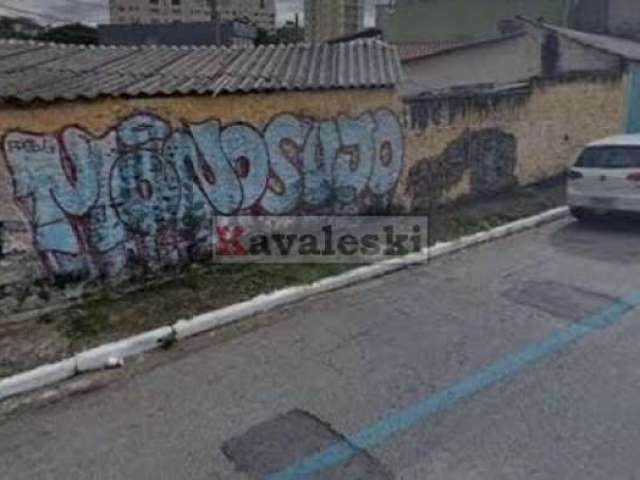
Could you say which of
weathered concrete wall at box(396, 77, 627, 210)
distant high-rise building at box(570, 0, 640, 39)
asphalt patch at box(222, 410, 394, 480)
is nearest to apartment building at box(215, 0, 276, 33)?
distant high-rise building at box(570, 0, 640, 39)

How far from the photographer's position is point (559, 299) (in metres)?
6.78

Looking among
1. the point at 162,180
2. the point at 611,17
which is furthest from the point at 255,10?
the point at 162,180

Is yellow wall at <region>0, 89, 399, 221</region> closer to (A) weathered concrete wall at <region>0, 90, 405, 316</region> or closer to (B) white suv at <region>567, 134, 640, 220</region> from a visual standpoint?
(A) weathered concrete wall at <region>0, 90, 405, 316</region>

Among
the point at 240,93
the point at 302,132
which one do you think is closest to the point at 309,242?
the point at 302,132

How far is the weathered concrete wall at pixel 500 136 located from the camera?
10.5m

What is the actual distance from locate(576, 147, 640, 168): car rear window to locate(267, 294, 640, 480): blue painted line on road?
353 centimetres

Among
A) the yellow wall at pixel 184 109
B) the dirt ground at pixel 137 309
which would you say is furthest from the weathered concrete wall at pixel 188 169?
the dirt ground at pixel 137 309

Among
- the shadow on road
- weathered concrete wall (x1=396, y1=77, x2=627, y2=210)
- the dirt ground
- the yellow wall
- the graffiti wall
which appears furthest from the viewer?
weathered concrete wall (x1=396, y1=77, x2=627, y2=210)

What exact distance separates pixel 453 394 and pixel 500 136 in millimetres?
8341

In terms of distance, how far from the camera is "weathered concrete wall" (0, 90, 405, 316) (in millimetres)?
6078

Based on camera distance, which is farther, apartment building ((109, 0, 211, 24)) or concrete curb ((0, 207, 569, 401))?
apartment building ((109, 0, 211, 24))

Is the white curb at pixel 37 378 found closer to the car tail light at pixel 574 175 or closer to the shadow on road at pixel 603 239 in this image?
the shadow on road at pixel 603 239

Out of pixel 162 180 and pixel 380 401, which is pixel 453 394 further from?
pixel 162 180

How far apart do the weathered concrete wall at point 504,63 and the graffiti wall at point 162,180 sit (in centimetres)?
847
